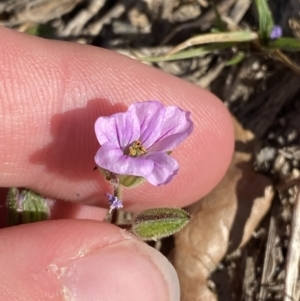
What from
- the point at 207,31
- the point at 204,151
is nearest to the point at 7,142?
the point at 204,151

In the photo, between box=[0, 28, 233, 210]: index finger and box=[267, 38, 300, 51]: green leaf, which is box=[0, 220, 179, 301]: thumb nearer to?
box=[0, 28, 233, 210]: index finger

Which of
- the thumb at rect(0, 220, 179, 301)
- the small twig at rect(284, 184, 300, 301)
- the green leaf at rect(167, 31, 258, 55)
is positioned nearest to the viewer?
the thumb at rect(0, 220, 179, 301)

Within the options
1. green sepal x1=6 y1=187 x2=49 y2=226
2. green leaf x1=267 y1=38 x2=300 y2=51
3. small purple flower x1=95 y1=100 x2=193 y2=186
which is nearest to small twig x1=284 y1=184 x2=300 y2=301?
green leaf x1=267 y1=38 x2=300 y2=51

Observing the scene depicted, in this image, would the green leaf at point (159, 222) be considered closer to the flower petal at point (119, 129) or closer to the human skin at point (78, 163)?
the human skin at point (78, 163)

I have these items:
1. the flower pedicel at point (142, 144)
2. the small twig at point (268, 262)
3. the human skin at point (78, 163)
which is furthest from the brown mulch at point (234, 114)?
the flower pedicel at point (142, 144)

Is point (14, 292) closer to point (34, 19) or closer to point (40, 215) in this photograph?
point (40, 215)

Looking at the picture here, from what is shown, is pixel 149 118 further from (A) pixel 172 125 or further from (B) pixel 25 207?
(B) pixel 25 207
